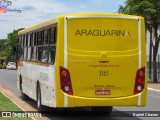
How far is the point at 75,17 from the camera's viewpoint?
12164 millimetres

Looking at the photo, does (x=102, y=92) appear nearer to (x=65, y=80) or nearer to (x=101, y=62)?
(x=101, y=62)

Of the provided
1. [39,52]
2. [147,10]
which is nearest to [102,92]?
[39,52]

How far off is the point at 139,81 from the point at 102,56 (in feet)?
3.88

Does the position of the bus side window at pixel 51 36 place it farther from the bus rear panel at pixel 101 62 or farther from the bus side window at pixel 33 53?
the bus side window at pixel 33 53

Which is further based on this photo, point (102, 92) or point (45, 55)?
point (45, 55)

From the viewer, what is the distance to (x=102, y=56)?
476 inches

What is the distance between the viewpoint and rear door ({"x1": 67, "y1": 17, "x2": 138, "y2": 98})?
12.0 metres

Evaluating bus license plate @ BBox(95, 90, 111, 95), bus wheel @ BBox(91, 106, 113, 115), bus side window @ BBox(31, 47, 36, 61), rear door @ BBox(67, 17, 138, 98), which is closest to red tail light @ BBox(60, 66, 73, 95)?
rear door @ BBox(67, 17, 138, 98)

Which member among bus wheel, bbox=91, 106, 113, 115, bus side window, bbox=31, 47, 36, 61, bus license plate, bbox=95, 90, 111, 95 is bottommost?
bus wheel, bbox=91, 106, 113, 115

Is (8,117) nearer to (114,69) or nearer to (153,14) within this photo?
(114,69)

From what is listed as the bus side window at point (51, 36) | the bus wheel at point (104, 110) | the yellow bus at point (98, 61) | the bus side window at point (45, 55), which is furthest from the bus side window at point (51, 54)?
the bus wheel at point (104, 110)

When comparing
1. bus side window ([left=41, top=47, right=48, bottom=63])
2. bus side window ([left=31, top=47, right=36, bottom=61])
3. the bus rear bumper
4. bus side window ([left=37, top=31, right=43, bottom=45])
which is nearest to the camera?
the bus rear bumper

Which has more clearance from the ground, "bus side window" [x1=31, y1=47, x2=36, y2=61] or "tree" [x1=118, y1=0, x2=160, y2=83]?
"tree" [x1=118, y1=0, x2=160, y2=83]

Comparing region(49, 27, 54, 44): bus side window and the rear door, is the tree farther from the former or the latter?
the rear door
